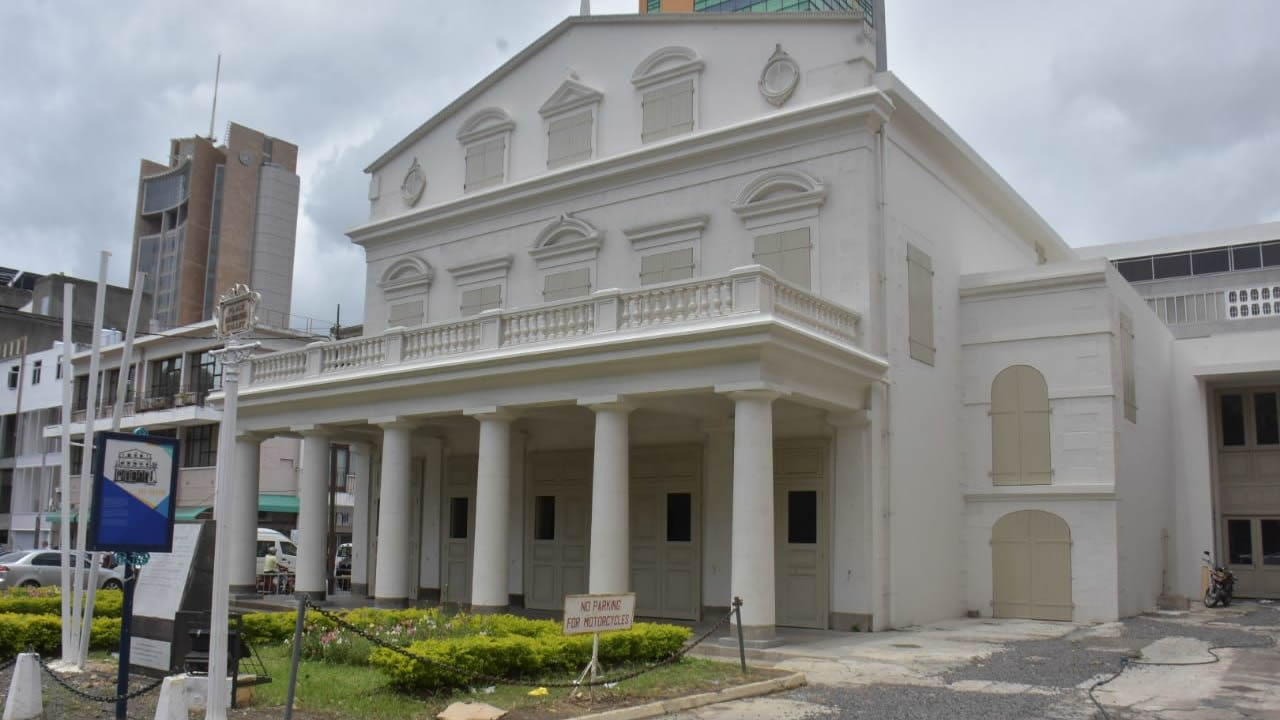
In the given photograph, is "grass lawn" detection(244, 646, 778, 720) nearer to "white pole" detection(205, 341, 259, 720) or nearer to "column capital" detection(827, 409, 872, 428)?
"white pole" detection(205, 341, 259, 720)

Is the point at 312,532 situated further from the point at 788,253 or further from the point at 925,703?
Result: the point at 925,703

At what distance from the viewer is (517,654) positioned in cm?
1176

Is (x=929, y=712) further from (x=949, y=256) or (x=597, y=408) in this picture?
(x=949, y=256)

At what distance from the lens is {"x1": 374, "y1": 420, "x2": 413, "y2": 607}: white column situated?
20156 mm

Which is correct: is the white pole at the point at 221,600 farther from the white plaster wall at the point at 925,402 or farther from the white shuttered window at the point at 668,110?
the white shuttered window at the point at 668,110

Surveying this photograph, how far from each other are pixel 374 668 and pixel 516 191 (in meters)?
13.0

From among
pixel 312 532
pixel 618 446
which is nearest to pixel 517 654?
pixel 618 446

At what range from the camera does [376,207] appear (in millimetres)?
26891

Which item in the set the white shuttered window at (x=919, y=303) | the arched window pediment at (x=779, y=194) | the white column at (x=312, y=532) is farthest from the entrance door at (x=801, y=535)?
the white column at (x=312, y=532)

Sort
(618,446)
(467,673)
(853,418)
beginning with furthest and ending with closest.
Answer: (853,418) < (618,446) < (467,673)

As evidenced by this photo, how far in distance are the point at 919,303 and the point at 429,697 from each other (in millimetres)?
12690

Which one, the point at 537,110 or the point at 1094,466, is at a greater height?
the point at 537,110

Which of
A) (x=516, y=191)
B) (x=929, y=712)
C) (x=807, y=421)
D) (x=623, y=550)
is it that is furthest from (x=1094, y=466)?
(x=516, y=191)

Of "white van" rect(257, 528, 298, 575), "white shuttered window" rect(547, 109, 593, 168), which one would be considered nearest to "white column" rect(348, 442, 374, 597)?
"white shuttered window" rect(547, 109, 593, 168)
